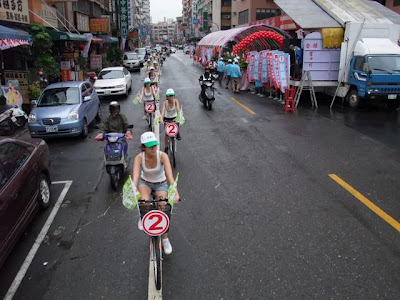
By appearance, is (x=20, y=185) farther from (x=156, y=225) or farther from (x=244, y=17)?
(x=244, y=17)

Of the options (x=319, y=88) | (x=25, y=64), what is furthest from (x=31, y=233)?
(x=319, y=88)

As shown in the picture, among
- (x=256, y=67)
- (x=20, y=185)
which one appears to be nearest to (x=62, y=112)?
(x=20, y=185)

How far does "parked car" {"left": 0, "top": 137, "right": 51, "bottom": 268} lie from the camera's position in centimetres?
464

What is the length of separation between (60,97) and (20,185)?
6984 millimetres

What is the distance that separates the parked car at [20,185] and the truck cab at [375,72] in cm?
1260

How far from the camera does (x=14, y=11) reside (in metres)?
16.0

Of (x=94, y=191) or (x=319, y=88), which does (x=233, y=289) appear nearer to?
(x=94, y=191)

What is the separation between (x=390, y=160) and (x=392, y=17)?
12.9 m

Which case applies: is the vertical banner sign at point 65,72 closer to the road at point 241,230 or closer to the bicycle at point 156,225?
the road at point 241,230

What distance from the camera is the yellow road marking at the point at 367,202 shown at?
5.67 metres

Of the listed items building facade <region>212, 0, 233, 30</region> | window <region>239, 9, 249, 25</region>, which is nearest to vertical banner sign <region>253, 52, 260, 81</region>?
window <region>239, 9, 249, 25</region>

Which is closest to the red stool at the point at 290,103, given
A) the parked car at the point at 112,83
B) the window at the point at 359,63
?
the window at the point at 359,63

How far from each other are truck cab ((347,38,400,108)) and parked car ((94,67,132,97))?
37.0ft

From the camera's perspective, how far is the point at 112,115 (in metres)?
7.66
